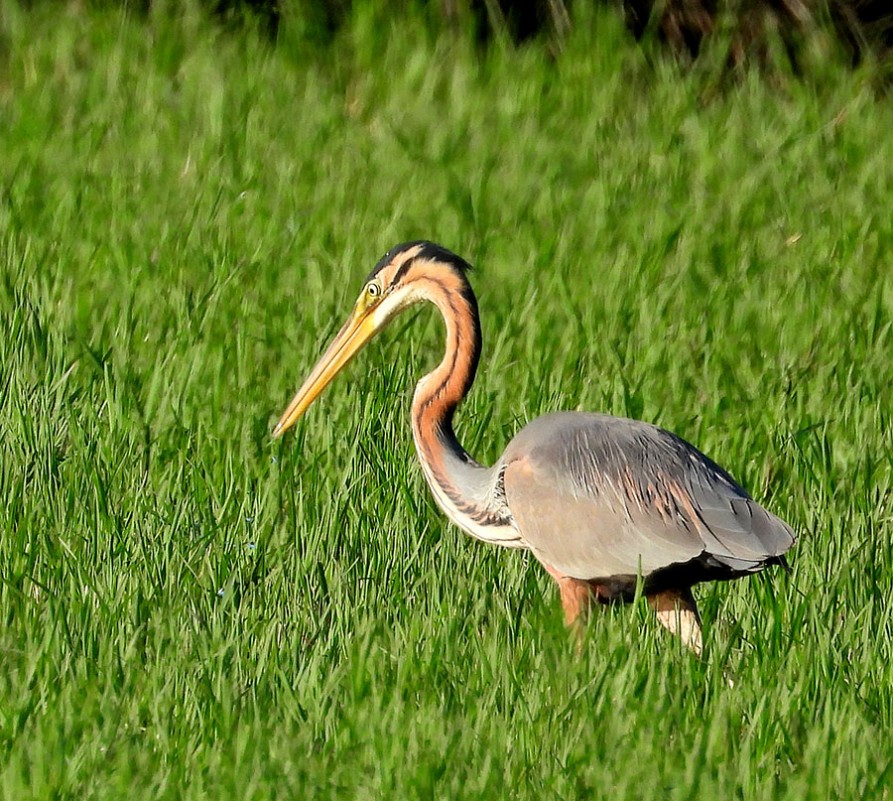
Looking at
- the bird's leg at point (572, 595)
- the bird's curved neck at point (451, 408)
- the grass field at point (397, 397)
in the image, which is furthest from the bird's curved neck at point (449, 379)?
the bird's leg at point (572, 595)

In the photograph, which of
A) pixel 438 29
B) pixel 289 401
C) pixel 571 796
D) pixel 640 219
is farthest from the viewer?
pixel 438 29

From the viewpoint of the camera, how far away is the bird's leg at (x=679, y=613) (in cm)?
445

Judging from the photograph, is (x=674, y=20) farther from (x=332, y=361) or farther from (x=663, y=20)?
(x=332, y=361)

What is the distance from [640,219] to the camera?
7.17 metres

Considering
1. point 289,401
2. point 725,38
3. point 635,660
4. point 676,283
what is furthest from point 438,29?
point 635,660

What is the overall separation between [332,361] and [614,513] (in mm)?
1072

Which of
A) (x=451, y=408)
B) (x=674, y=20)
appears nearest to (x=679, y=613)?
(x=451, y=408)

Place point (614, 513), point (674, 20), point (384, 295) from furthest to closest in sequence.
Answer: point (674, 20) < point (384, 295) < point (614, 513)

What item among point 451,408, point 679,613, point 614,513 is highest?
point 451,408

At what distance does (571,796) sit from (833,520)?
60.7 inches

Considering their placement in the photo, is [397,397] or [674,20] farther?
[674,20]

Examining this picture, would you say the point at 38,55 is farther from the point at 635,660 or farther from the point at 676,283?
the point at 635,660

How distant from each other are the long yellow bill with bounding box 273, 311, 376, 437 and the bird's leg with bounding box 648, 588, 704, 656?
1.15m

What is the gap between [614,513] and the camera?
4531 mm
